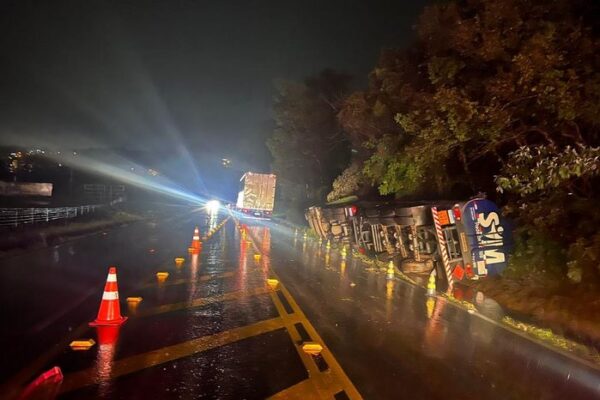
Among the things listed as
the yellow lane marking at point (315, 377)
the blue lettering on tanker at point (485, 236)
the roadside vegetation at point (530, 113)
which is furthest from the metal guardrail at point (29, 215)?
the blue lettering on tanker at point (485, 236)

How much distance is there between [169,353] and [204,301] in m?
3.34

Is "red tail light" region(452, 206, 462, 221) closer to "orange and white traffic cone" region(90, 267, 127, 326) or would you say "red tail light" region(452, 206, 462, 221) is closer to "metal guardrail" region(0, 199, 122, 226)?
"orange and white traffic cone" region(90, 267, 127, 326)

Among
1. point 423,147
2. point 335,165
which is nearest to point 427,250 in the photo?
point 423,147

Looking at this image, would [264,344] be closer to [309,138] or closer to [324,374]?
[324,374]

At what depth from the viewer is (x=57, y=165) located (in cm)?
8925

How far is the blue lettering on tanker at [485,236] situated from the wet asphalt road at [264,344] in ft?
5.04

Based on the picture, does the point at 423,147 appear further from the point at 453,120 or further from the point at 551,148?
the point at 551,148

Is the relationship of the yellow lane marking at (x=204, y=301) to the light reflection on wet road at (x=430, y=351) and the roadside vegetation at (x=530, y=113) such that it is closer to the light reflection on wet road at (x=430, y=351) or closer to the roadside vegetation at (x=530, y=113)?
the light reflection on wet road at (x=430, y=351)

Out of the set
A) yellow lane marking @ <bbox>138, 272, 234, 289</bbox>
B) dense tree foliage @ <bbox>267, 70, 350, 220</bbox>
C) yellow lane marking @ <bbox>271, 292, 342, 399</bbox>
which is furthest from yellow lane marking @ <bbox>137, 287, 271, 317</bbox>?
dense tree foliage @ <bbox>267, 70, 350, 220</bbox>

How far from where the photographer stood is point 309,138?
4097 centimetres

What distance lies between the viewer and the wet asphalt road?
5535 millimetres

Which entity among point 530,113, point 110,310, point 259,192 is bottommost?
point 110,310

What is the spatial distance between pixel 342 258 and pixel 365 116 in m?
5.45

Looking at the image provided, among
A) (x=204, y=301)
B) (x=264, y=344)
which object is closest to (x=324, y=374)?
(x=264, y=344)
